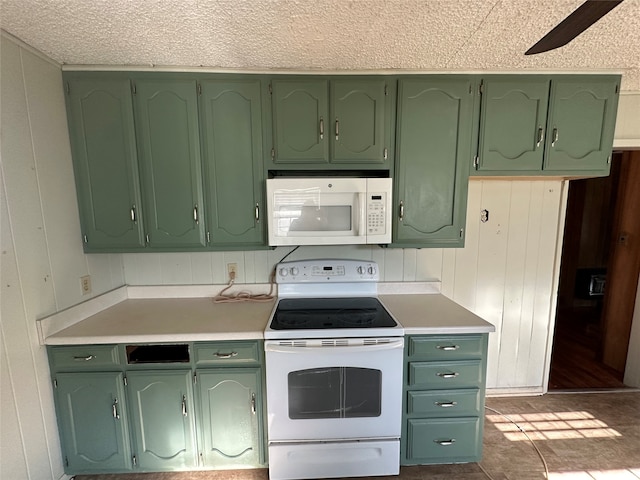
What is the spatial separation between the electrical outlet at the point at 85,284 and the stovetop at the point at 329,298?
115 centimetres

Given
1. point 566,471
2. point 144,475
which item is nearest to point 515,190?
point 566,471

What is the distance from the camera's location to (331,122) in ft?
5.69

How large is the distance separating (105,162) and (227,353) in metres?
1.31

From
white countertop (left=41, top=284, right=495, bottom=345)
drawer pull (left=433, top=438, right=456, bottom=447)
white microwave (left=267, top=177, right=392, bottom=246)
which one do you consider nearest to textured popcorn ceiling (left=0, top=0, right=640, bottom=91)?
white microwave (left=267, top=177, right=392, bottom=246)

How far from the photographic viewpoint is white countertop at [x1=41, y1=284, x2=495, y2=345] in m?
1.52

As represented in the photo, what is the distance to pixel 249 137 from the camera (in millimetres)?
1734

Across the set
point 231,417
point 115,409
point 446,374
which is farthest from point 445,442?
point 115,409

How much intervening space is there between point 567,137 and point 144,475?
320 cm

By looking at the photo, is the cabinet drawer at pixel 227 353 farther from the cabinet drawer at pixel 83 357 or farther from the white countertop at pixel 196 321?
the cabinet drawer at pixel 83 357

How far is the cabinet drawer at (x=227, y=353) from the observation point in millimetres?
1560

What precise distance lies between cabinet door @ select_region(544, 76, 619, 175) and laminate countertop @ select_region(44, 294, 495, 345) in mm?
1130

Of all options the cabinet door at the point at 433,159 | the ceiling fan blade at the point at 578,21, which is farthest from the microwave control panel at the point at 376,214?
the ceiling fan blade at the point at 578,21

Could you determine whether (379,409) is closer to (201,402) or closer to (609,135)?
(201,402)

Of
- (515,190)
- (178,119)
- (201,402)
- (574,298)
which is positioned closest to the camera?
(201,402)
